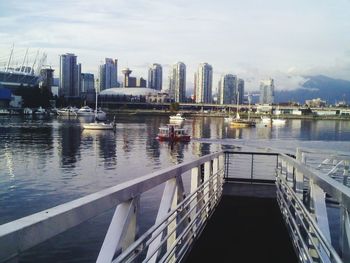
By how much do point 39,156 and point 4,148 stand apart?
9.80 meters

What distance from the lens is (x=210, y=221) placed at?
889cm

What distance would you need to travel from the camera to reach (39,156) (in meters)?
46.4

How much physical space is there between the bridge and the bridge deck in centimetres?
2

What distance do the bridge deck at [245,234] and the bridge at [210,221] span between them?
0.05ft

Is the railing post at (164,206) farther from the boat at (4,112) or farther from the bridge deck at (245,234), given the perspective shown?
the boat at (4,112)

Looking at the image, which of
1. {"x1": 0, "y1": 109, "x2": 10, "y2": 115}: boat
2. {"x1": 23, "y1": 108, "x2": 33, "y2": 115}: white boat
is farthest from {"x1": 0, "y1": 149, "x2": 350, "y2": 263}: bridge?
{"x1": 23, "y1": 108, "x2": 33, "y2": 115}: white boat

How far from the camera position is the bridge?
9.22ft

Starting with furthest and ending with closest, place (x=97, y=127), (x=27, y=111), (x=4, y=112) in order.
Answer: (x=27, y=111) < (x=4, y=112) < (x=97, y=127)

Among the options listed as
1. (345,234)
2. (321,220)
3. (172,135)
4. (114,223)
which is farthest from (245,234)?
(172,135)

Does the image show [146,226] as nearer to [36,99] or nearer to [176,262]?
[176,262]

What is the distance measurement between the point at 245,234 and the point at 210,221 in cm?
92

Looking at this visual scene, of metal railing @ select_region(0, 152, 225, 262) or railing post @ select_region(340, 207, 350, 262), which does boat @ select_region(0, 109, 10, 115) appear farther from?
railing post @ select_region(340, 207, 350, 262)

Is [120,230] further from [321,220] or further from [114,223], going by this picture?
[321,220]

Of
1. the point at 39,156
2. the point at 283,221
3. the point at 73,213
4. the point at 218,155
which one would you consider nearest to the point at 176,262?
the point at 73,213
